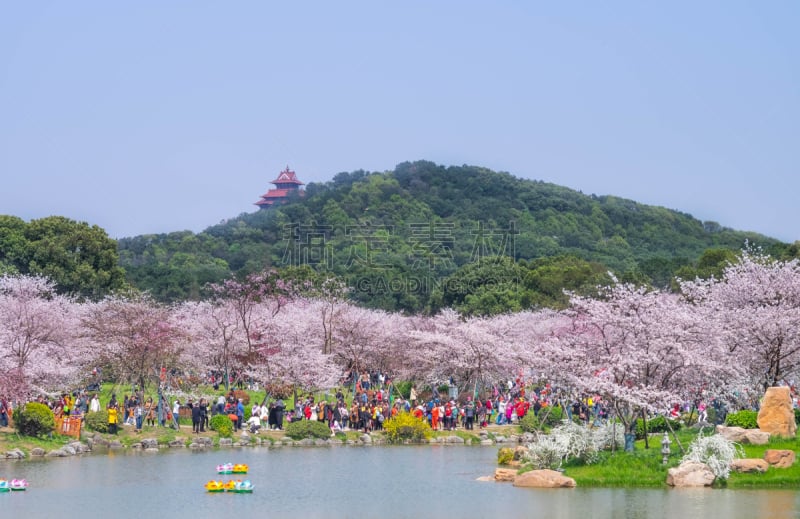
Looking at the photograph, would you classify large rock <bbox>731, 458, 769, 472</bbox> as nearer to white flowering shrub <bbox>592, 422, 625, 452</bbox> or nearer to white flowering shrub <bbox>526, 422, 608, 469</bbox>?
white flowering shrub <bbox>526, 422, 608, 469</bbox>

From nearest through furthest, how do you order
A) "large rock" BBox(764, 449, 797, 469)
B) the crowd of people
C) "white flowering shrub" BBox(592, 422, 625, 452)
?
"large rock" BBox(764, 449, 797, 469) → "white flowering shrub" BBox(592, 422, 625, 452) → the crowd of people

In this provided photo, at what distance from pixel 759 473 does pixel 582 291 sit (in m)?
50.5

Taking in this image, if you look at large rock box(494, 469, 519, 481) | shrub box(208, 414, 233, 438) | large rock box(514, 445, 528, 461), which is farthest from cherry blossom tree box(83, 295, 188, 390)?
large rock box(494, 469, 519, 481)

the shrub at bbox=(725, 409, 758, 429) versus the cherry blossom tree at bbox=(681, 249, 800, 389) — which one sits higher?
the cherry blossom tree at bbox=(681, 249, 800, 389)

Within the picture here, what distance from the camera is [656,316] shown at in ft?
105

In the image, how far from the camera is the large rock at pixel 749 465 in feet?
91.2

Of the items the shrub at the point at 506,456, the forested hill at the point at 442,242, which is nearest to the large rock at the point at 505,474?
the shrub at the point at 506,456

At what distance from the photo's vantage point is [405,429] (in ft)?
144

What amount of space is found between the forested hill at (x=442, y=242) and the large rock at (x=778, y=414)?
166 feet

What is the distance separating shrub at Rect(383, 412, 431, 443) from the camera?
43875 millimetres

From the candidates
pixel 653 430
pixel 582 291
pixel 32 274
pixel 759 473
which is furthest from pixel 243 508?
pixel 32 274

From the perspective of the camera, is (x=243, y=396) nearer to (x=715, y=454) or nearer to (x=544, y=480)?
(x=544, y=480)

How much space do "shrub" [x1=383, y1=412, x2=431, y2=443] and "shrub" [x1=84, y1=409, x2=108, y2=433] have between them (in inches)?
440

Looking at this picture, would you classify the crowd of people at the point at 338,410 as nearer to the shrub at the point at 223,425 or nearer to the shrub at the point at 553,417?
the shrub at the point at 553,417
